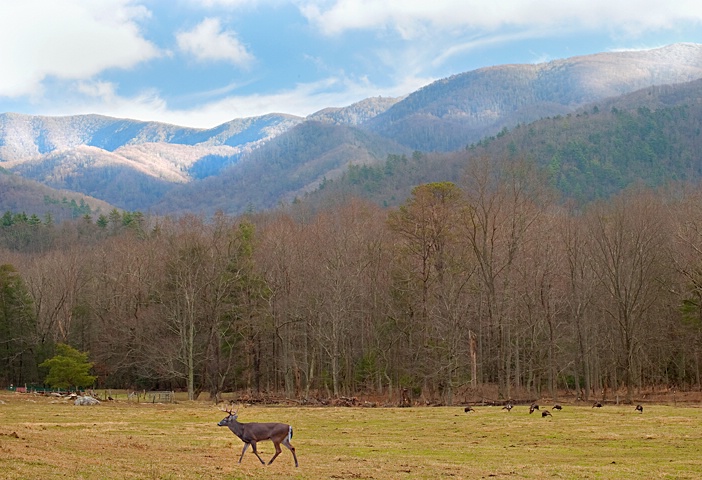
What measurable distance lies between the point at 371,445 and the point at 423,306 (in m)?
26.3

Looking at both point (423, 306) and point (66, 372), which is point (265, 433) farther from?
point (66, 372)

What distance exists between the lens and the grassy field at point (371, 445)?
53.7ft

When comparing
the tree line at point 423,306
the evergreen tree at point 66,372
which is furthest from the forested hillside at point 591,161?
the evergreen tree at point 66,372

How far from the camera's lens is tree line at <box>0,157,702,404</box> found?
165ft

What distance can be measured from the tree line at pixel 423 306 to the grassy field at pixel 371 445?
14326 millimetres

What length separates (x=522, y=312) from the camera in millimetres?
55844

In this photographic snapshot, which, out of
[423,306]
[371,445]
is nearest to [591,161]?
[423,306]

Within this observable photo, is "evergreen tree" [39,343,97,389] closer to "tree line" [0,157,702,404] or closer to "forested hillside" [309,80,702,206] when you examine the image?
"tree line" [0,157,702,404]

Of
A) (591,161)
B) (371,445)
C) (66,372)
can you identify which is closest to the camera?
(371,445)

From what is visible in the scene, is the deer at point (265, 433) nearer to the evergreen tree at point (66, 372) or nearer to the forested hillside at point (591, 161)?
the evergreen tree at point (66, 372)

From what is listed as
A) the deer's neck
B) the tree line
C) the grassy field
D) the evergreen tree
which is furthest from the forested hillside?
the deer's neck

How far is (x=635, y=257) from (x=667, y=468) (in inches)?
1308

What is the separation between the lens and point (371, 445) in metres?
23.5

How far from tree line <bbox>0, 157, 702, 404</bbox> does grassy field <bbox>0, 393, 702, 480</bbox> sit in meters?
14.3
